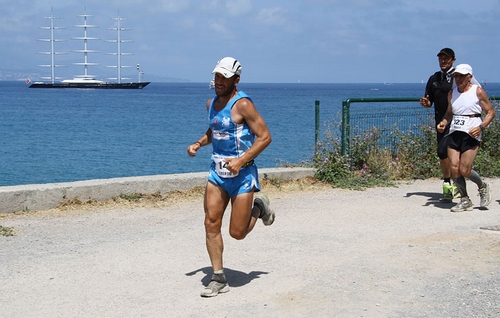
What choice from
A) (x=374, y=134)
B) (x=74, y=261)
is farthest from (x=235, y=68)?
(x=374, y=134)

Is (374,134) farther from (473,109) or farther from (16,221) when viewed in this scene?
(16,221)

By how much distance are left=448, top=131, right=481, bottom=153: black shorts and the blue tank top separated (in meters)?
4.34

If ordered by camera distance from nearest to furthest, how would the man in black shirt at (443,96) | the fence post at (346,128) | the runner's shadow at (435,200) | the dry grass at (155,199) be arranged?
1. the dry grass at (155,199)
2. the man in black shirt at (443,96)
3. the runner's shadow at (435,200)
4. the fence post at (346,128)

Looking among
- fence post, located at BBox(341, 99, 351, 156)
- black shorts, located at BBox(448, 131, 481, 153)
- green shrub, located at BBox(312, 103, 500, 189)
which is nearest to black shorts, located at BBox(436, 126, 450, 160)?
black shorts, located at BBox(448, 131, 481, 153)

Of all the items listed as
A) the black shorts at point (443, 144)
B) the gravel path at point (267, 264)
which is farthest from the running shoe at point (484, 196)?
the black shorts at point (443, 144)

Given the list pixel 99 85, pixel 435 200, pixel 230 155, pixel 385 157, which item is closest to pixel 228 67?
pixel 230 155

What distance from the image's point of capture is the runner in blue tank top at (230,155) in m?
5.96

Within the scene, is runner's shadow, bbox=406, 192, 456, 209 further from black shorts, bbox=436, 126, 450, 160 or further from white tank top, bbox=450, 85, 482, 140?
white tank top, bbox=450, 85, 482, 140

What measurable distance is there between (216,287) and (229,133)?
1.26m

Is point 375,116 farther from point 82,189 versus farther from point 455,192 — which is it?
point 82,189

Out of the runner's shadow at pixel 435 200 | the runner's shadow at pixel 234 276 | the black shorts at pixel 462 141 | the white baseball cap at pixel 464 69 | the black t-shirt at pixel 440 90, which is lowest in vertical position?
the runner's shadow at pixel 234 276

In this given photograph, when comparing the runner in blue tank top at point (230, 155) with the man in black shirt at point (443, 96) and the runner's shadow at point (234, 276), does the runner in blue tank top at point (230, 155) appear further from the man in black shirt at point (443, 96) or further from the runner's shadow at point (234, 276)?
the man in black shirt at point (443, 96)

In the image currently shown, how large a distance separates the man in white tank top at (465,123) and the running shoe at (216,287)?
15.0 feet

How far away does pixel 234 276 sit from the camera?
6.63 meters
